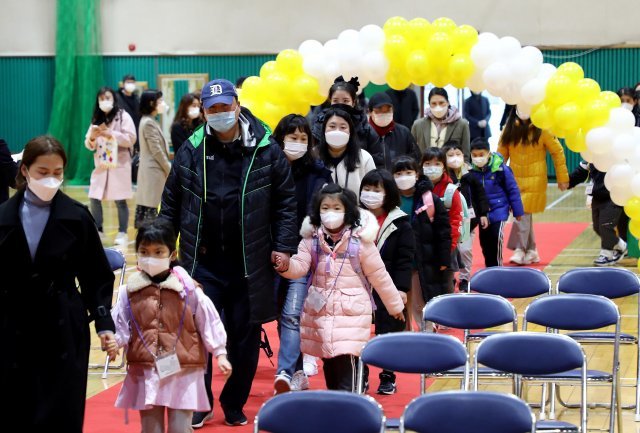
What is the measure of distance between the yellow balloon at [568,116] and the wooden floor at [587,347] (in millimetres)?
1745

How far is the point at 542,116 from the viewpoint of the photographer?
927 centimetres

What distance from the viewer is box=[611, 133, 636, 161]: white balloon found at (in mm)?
8945

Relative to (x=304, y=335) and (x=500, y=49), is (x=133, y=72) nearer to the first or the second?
(x=500, y=49)

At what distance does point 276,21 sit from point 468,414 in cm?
1968

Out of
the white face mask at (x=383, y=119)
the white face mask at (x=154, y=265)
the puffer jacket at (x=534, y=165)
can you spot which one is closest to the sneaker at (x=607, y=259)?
the puffer jacket at (x=534, y=165)

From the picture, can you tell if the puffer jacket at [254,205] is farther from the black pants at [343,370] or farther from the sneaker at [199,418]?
the sneaker at [199,418]

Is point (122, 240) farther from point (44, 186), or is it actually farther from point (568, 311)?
point (44, 186)

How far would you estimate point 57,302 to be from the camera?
15.3 feet

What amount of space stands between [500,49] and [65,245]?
5.35 meters

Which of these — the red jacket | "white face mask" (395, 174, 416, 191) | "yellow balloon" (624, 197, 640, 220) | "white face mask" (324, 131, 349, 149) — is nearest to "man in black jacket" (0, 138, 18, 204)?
"white face mask" (324, 131, 349, 149)

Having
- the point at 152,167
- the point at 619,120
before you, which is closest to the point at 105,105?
the point at 152,167

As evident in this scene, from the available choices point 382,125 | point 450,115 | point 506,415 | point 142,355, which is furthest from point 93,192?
point 506,415

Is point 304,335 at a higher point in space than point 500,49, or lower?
lower

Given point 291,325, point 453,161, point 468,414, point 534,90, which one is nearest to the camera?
point 468,414
